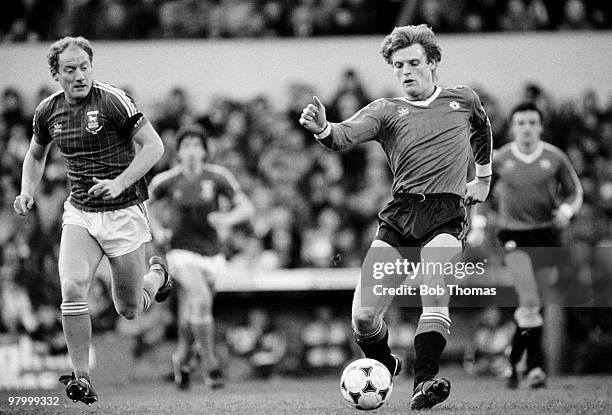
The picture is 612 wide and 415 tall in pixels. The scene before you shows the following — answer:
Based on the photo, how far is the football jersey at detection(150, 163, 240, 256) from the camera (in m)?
11.0


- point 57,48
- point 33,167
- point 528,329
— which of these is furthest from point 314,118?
point 528,329

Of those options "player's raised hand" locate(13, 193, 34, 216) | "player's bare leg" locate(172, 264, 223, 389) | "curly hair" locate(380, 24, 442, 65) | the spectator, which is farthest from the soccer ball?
the spectator

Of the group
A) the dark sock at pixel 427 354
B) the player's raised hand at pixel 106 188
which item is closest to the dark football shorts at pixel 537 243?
the dark sock at pixel 427 354

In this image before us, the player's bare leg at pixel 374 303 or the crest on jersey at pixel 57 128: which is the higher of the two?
the crest on jersey at pixel 57 128

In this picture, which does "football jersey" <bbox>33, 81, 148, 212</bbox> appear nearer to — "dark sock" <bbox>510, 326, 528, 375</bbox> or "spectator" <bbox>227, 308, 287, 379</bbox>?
"dark sock" <bbox>510, 326, 528, 375</bbox>

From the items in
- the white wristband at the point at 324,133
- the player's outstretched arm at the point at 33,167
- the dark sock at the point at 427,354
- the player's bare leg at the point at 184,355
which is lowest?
the player's bare leg at the point at 184,355

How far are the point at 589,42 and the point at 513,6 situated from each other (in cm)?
131

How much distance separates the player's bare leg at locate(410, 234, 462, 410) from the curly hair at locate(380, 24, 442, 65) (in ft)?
4.28

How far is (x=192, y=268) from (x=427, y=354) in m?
4.44

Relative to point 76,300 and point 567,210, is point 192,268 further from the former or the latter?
point 567,210

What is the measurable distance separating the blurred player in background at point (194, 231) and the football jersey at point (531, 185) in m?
2.64

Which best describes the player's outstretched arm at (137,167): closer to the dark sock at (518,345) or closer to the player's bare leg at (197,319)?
the player's bare leg at (197,319)

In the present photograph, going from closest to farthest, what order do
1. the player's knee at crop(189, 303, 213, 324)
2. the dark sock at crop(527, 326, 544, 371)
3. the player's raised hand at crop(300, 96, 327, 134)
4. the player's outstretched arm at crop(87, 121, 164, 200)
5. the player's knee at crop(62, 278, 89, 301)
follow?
the player's raised hand at crop(300, 96, 327, 134) < the player's outstretched arm at crop(87, 121, 164, 200) < the player's knee at crop(62, 278, 89, 301) < the dark sock at crop(527, 326, 544, 371) < the player's knee at crop(189, 303, 213, 324)

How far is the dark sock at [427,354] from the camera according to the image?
6.81 meters
